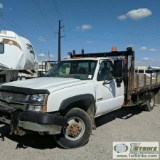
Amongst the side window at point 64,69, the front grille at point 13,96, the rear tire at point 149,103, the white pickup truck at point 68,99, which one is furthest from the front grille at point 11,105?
the rear tire at point 149,103

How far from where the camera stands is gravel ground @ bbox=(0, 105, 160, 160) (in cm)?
487

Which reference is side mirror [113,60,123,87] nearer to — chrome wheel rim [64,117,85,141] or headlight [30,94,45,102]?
chrome wheel rim [64,117,85,141]

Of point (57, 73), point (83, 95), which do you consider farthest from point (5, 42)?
point (83, 95)

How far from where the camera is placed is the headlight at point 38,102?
469 centimetres

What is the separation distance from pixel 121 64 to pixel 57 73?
1759 mm

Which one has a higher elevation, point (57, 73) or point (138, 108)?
point (57, 73)

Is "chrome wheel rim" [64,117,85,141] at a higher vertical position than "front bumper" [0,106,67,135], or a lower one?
lower

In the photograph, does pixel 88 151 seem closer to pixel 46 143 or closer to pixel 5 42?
pixel 46 143

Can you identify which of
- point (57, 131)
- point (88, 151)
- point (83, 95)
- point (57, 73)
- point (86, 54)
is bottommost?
point (88, 151)

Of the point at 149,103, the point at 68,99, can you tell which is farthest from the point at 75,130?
the point at 149,103

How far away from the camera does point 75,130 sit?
5.21 m

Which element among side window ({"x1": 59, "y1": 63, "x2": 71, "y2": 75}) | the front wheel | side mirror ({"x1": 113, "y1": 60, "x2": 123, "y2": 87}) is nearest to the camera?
the front wheel

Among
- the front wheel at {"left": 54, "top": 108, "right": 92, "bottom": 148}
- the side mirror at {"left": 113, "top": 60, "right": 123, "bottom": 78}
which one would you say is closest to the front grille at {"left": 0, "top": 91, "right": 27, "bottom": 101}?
the front wheel at {"left": 54, "top": 108, "right": 92, "bottom": 148}

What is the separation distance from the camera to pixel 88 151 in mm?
5117
